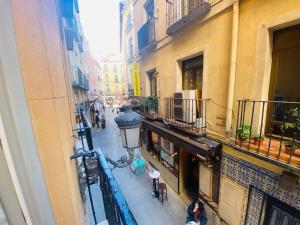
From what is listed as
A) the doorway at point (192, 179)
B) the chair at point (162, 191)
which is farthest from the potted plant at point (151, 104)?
the chair at point (162, 191)

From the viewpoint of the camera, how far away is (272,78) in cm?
292

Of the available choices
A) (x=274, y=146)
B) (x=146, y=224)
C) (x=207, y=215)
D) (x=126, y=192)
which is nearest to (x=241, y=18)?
(x=274, y=146)

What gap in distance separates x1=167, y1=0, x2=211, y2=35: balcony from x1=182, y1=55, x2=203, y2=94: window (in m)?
1.07

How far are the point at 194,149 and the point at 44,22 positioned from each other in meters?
4.00

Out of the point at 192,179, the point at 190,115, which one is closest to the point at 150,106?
the point at 190,115

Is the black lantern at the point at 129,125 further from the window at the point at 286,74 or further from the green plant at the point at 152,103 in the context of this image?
the green plant at the point at 152,103

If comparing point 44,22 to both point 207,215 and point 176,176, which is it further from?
point 176,176

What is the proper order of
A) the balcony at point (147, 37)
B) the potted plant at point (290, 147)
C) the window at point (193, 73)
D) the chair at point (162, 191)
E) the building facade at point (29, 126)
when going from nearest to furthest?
the building facade at point (29, 126), the potted plant at point (290, 147), the window at point (193, 73), the chair at point (162, 191), the balcony at point (147, 37)

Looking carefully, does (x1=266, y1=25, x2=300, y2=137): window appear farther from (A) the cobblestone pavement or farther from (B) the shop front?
(A) the cobblestone pavement

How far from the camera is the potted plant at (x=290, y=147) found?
2.38 m

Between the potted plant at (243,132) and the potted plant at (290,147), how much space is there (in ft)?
2.01

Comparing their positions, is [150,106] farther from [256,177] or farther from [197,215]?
[256,177]

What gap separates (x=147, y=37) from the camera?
665 cm

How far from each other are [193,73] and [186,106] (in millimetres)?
1197
